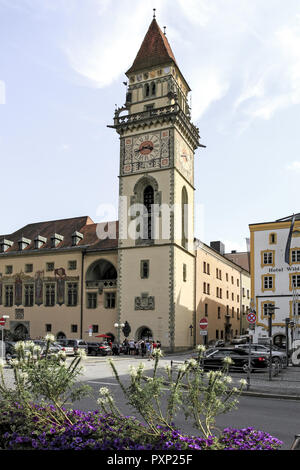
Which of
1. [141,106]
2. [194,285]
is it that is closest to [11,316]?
[194,285]

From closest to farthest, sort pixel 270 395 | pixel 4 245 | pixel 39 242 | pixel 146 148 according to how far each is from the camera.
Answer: pixel 270 395
pixel 146 148
pixel 39 242
pixel 4 245

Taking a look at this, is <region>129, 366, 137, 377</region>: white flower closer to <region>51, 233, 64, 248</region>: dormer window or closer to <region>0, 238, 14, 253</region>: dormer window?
<region>51, 233, 64, 248</region>: dormer window

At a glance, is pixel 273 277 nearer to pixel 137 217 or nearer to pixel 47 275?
pixel 137 217

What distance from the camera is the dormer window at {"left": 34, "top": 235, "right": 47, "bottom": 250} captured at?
55.7m

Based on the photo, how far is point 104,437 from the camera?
18.3ft

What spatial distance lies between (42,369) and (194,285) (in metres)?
45.9

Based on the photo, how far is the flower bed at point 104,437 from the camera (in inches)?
207

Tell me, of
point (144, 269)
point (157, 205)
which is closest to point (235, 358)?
point (144, 269)

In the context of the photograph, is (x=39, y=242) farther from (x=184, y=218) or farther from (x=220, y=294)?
(x=220, y=294)

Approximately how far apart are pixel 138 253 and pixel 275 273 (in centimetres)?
1345

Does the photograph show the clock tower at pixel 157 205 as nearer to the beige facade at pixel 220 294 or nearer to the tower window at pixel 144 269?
the tower window at pixel 144 269

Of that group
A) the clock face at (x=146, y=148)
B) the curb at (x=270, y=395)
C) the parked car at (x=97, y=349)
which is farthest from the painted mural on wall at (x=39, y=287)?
the curb at (x=270, y=395)

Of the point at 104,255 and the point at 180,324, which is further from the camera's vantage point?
the point at 104,255

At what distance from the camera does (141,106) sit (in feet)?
170
